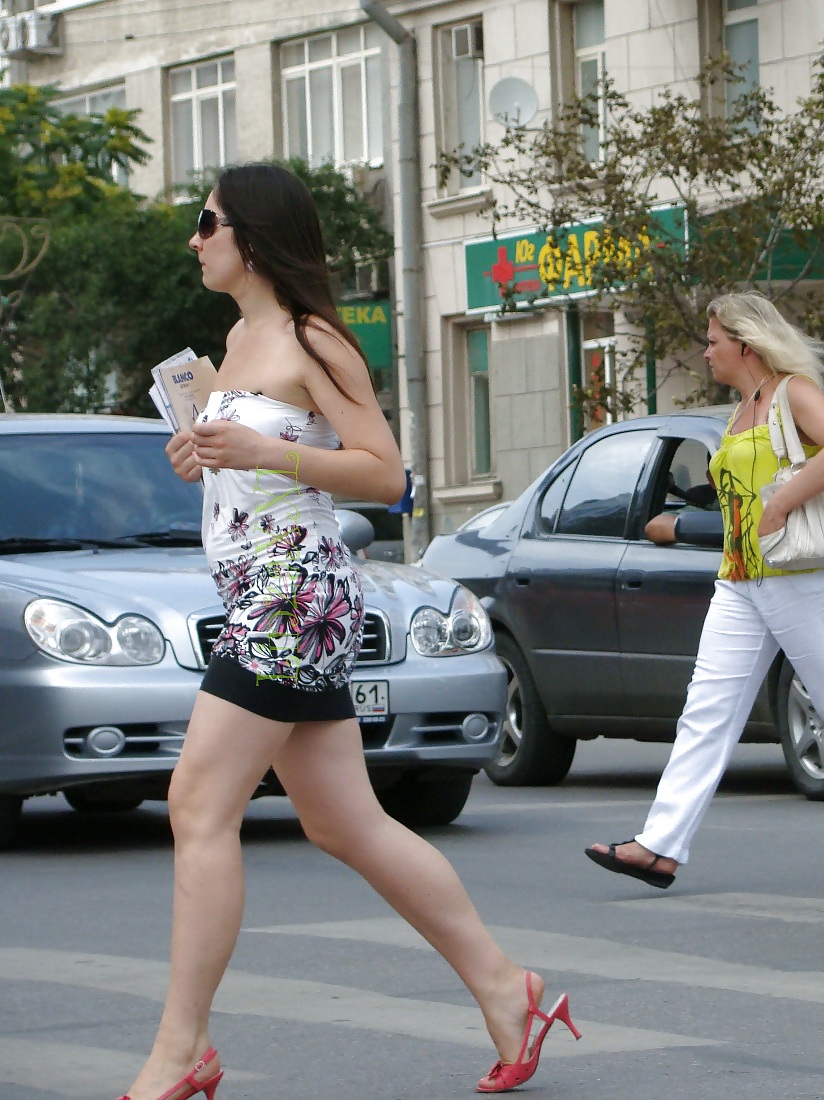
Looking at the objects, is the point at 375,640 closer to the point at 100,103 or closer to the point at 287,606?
the point at 287,606

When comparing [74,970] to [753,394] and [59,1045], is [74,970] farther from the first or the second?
[753,394]

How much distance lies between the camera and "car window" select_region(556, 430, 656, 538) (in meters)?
11.2

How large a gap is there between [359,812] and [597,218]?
22.2 metres

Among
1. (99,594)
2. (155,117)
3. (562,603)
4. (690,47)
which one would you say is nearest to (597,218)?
(690,47)

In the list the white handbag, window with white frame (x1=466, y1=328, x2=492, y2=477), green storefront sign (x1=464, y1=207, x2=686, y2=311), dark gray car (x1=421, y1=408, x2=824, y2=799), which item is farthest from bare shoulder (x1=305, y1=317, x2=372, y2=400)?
window with white frame (x1=466, y1=328, x2=492, y2=477)

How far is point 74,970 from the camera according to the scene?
6.43 m

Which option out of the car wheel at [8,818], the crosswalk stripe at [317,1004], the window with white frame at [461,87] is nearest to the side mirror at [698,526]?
the car wheel at [8,818]

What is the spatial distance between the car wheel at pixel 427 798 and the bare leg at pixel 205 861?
4.96 m

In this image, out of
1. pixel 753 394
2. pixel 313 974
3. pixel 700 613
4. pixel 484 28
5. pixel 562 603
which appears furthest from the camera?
pixel 484 28

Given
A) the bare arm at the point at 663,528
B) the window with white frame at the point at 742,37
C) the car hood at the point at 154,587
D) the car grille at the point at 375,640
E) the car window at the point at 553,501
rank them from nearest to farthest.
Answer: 1. the bare arm at the point at 663,528
2. the car hood at the point at 154,587
3. the car grille at the point at 375,640
4. the car window at the point at 553,501
5. the window with white frame at the point at 742,37

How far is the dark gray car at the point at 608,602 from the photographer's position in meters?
10.5

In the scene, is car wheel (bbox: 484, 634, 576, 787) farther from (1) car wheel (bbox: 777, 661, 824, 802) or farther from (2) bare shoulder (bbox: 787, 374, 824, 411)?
(2) bare shoulder (bbox: 787, 374, 824, 411)

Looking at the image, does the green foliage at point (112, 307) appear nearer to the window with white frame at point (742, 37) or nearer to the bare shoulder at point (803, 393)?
the window with white frame at point (742, 37)

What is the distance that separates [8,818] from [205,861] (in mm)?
4724
